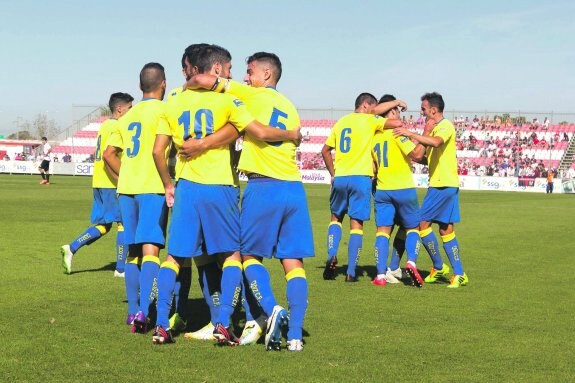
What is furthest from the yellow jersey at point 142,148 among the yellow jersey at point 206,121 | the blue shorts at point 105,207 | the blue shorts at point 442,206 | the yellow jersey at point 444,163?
the blue shorts at point 442,206

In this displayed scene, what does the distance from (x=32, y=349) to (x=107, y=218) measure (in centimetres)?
509

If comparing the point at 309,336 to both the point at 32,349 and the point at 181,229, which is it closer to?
the point at 181,229

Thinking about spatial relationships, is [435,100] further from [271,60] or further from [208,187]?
[208,187]

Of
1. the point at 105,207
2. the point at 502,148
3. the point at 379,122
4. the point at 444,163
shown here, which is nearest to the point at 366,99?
the point at 379,122

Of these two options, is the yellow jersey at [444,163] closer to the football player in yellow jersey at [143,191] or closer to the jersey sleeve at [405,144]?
the jersey sleeve at [405,144]

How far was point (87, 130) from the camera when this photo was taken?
252ft

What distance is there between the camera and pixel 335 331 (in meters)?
7.15

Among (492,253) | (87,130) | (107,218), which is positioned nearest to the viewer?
(107,218)

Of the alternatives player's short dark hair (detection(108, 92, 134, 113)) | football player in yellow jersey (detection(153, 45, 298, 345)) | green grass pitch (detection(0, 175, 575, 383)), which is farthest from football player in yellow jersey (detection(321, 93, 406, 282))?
football player in yellow jersey (detection(153, 45, 298, 345))

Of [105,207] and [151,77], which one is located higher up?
[151,77]

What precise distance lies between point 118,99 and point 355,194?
10.8 ft

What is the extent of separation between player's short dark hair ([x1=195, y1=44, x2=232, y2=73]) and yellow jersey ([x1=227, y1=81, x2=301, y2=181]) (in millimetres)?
204

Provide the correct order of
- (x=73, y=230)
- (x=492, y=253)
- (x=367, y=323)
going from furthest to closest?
1. (x=73, y=230)
2. (x=492, y=253)
3. (x=367, y=323)

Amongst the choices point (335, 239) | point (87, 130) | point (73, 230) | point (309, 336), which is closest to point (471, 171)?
point (87, 130)
